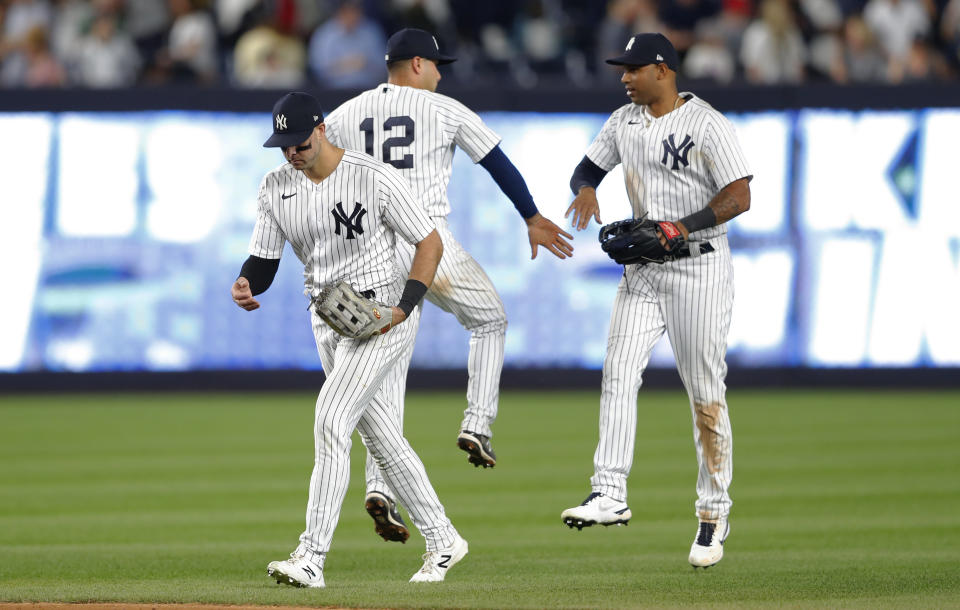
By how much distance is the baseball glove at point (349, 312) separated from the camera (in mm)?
6859

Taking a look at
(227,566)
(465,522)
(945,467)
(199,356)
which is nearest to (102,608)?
(227,566)

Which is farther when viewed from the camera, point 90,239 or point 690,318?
point 90,239

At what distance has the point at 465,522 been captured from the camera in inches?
394

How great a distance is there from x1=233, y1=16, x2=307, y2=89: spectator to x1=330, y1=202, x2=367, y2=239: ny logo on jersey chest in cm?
996

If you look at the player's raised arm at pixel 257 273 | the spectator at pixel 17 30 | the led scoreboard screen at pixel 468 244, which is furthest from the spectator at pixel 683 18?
the player's raised arm at pixel 257 273

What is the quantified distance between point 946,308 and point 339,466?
10.4 metres

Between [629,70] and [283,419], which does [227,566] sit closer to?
[629,70]

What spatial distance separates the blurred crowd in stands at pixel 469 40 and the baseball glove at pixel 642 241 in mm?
9058

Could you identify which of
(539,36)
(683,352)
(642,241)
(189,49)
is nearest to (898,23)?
(539,36)

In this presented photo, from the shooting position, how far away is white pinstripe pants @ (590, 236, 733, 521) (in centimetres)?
773

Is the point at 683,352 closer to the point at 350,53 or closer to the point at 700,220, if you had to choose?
the point at 700,220

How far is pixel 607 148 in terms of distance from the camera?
8.17 m

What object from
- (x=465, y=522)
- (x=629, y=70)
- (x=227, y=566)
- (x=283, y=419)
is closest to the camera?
(x=629, y=70)

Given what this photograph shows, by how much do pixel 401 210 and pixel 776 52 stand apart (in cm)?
1083
